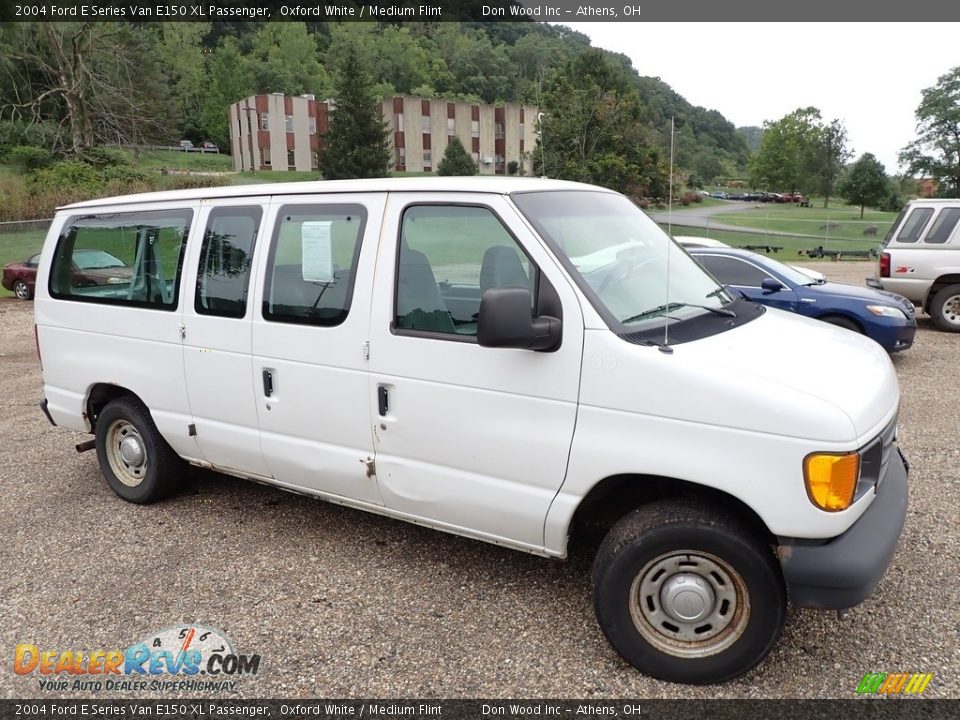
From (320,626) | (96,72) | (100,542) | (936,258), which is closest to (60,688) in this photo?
(320,626)

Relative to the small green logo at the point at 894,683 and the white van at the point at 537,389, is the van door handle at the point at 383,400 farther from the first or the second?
the small green logo at the point at 894,683

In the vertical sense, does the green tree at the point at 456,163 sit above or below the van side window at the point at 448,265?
above

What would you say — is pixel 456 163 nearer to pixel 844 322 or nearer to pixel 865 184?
pixel 865 184

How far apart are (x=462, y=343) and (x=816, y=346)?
1.65m

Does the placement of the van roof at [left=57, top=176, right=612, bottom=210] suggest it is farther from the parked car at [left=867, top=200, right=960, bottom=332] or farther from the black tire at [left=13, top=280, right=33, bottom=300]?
the black tire at [left=13, top=280, right=33, bottom=300]

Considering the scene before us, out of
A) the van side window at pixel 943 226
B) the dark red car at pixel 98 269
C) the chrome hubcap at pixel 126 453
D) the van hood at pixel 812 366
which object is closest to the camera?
the van hood at pixel 812 366

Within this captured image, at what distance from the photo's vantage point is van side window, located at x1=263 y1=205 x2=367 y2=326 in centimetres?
371

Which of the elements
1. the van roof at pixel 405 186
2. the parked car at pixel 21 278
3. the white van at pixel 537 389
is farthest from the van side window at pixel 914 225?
the parked car at pixel 21 278

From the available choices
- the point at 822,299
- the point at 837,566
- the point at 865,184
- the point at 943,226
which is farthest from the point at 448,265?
the point at 865,184

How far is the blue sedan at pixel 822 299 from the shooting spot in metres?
8.80

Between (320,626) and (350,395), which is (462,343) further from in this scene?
(320,626)

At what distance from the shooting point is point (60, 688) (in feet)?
10.4

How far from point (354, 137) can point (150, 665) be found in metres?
53.5

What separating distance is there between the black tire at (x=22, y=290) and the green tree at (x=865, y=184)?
28563 mm
